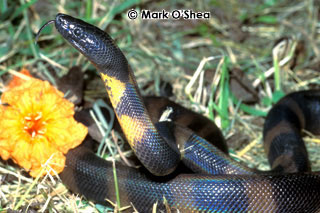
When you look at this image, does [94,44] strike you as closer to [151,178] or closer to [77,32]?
[77,32]

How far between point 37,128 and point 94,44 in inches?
43.2

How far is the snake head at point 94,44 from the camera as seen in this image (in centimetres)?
363

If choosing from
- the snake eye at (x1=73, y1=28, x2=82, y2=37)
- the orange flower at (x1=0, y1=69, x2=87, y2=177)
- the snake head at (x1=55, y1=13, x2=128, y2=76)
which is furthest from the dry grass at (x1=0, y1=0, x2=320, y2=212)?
the snake eye at (x1=73, y1=28, x2=82, y2=37)

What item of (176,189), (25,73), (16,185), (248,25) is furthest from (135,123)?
(248,25)

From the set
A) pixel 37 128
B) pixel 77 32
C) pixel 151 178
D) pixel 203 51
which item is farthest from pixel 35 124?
pixel 203 51

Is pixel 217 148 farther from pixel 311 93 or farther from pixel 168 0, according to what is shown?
pixel 168 0

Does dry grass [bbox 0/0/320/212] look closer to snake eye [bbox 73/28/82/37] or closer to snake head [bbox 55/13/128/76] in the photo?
snake head [bbox 55/13/128/76]

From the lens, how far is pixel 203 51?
21.7 feet

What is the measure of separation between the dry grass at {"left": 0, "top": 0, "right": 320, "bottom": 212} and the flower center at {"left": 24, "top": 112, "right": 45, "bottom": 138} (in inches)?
16.6

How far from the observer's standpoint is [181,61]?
20.4ft

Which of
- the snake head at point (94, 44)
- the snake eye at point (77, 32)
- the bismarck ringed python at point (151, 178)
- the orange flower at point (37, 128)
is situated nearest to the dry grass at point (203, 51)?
the orange flower at point (37, 128)

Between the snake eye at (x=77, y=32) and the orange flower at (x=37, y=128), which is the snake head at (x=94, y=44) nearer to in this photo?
the snake eye at (x=77, y=32)

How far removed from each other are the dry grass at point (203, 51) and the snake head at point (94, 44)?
1307mm

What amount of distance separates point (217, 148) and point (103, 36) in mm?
1598
